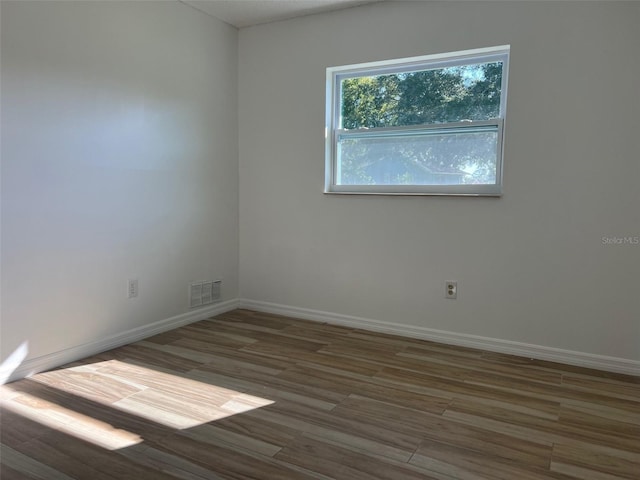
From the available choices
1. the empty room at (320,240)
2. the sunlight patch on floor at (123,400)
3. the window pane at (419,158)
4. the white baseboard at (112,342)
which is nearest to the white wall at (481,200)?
the empty room at (320,240)

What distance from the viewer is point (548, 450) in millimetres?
1854

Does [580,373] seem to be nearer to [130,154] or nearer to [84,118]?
[130,154]

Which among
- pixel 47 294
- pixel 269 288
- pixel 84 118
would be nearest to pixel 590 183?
pixel 269 288

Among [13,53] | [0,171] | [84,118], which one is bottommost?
[0,171]

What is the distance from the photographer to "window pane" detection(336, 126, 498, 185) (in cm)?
308

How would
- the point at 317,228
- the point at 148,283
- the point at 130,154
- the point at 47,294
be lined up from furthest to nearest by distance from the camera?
the point at 317,228
the point at 148,283
the point at 130,154
the point at 47,294

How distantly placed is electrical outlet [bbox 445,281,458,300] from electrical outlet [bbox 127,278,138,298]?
7.09 feet

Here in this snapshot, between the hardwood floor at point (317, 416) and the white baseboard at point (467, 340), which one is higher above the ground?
the white baseboard at point (467, 340)

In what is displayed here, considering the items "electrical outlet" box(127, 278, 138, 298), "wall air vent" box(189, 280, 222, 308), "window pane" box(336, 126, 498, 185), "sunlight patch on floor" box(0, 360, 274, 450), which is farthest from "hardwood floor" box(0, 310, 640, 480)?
"window pane" box(336, 126, 498, 185)

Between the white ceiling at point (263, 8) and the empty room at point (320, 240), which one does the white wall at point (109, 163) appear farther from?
the white ceiling at point (263, 8)

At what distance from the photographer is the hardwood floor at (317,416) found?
5.65ft

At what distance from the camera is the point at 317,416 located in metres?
2.10

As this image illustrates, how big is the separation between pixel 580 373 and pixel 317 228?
6.71 ft

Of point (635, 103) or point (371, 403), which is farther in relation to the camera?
point (635, 103)
